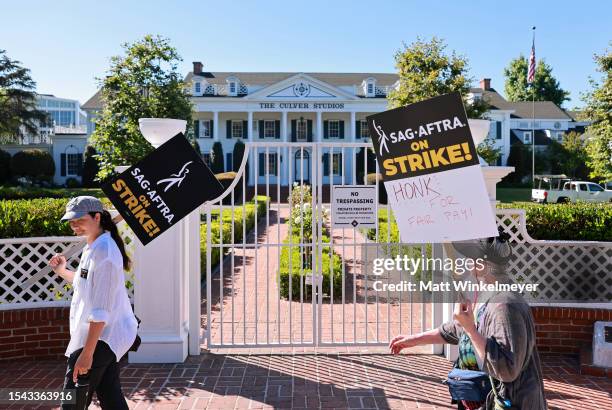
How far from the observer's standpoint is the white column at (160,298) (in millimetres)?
5461

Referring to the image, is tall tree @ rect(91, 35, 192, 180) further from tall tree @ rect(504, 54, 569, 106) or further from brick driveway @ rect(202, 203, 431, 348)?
tall tree @ rect(504, 54, 569, 106)

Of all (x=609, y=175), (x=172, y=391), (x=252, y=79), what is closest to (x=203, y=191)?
(x=172, y=391)

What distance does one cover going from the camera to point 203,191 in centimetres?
416

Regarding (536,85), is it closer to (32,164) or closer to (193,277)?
(32,164)

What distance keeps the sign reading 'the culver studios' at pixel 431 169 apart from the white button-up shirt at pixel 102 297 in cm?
160

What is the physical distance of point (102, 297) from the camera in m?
3.04

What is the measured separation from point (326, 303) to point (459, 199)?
5.59m

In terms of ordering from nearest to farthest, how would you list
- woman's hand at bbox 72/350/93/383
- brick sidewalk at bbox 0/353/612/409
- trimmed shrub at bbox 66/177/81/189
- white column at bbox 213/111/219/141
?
1. woman's hand at bbox 72/350/93/383
2. brick sidewalk at bbox 0/353/612/409
3. trimmed shrub at bbox 66/177/81/189
4. white column at bbox 213/111/219/141

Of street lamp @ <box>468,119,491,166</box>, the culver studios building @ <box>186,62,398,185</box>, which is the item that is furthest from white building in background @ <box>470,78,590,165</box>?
street lamp @ <box>468,119,491,166</box>

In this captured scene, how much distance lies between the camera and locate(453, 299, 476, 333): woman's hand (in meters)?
2.36

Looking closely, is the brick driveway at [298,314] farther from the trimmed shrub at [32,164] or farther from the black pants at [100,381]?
the trimmed shrub at [32,164]

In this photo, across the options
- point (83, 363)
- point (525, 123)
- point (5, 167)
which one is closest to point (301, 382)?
point (83, 363)

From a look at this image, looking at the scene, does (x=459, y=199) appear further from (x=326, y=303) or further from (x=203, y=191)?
(x=326, y=303)

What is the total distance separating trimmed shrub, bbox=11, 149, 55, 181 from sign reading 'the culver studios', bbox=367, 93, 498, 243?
3935cm
